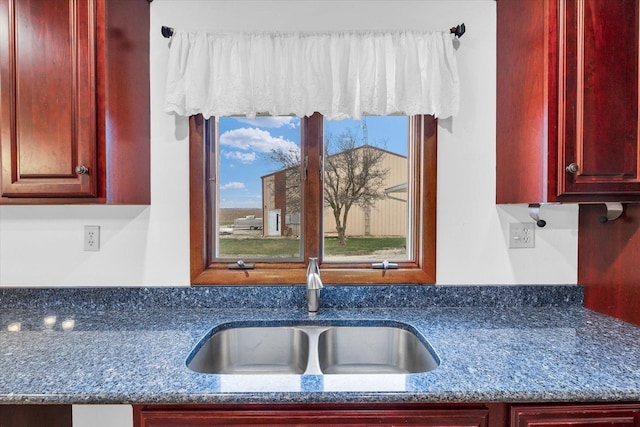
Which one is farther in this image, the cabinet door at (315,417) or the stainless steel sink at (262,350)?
the stainless steel sink at (262,350)

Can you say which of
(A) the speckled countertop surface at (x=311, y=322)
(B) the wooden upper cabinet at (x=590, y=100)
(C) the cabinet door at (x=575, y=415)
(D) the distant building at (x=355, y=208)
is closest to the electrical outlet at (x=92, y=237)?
(A) the speckled countertop surface at (x=311, y=322)

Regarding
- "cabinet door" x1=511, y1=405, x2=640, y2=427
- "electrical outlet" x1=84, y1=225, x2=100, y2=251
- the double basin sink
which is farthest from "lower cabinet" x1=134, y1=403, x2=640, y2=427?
"electrical outlet" x1=84, y1=225, x2=100, y2=251

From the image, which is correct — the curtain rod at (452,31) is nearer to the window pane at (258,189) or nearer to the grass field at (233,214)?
the window pane at (258,189)

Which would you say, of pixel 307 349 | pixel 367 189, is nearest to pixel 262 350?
pixel 307 349

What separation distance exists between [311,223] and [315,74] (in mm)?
642

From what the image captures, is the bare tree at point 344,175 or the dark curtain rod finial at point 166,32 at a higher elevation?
the dark curtain rod finial at point 166,32

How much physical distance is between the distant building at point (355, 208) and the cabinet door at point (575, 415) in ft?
2.90

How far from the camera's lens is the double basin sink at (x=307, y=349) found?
1384 mm

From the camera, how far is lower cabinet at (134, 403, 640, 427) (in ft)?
2.98

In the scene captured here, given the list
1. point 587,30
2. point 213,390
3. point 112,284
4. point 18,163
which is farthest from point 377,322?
point 18,163

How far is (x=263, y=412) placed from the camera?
917 millimetres

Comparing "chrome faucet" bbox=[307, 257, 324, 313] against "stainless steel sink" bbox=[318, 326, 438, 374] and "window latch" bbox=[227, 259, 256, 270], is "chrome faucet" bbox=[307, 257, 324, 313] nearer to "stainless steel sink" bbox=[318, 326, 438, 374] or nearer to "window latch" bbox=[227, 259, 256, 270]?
"stainless steel sink" bbox=[318, 326, 438, 374]

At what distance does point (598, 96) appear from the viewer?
1.20m

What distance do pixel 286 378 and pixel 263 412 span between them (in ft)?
0.33
